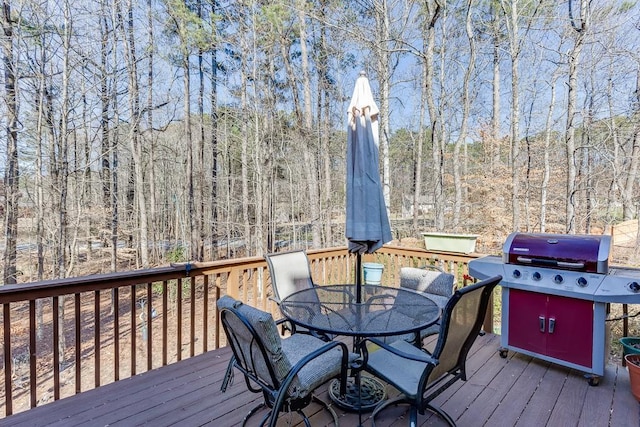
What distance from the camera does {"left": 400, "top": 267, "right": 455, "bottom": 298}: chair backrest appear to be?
2.89 meters

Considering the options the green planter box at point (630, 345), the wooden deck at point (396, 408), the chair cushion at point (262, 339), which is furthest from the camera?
the green planter box at point (630, 345)

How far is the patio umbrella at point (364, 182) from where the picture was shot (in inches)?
93.8

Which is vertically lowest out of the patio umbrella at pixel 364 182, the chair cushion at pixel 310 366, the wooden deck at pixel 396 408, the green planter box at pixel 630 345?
the wooden deck at pixel 396 408

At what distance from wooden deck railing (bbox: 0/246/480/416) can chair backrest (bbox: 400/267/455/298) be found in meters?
1.11

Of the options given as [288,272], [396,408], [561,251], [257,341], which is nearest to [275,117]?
[288,272]

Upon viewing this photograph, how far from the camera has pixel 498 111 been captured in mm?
9375

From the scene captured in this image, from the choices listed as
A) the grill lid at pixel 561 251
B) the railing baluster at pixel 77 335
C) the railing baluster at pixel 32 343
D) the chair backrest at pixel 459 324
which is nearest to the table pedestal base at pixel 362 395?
the chair backrest at pixel 459 324

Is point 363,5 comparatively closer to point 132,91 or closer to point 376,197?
point 132,91

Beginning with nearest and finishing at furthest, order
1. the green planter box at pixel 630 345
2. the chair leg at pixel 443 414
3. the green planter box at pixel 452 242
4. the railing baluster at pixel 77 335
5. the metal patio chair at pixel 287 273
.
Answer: the chair leg at pixel 443 414
the railing baluster at pixel 77 335
the green planter box at pixel 630 345
the metal patio chair at pixel 287 273
the green planter box at pixel 452 242

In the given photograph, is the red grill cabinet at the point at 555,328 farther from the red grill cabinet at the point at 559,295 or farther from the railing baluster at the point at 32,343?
the railing baluster at the point at 32,343

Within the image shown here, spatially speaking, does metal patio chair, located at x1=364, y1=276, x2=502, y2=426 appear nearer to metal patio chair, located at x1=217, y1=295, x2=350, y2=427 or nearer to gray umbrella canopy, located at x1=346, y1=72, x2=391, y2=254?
metal patio chair, located at x1=217, y1=295, x2=350, y2=427

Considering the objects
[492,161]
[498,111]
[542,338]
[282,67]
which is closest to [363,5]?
[282,67]

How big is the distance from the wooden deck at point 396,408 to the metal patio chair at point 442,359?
0.37 metres

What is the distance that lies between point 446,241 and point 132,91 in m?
7.35
